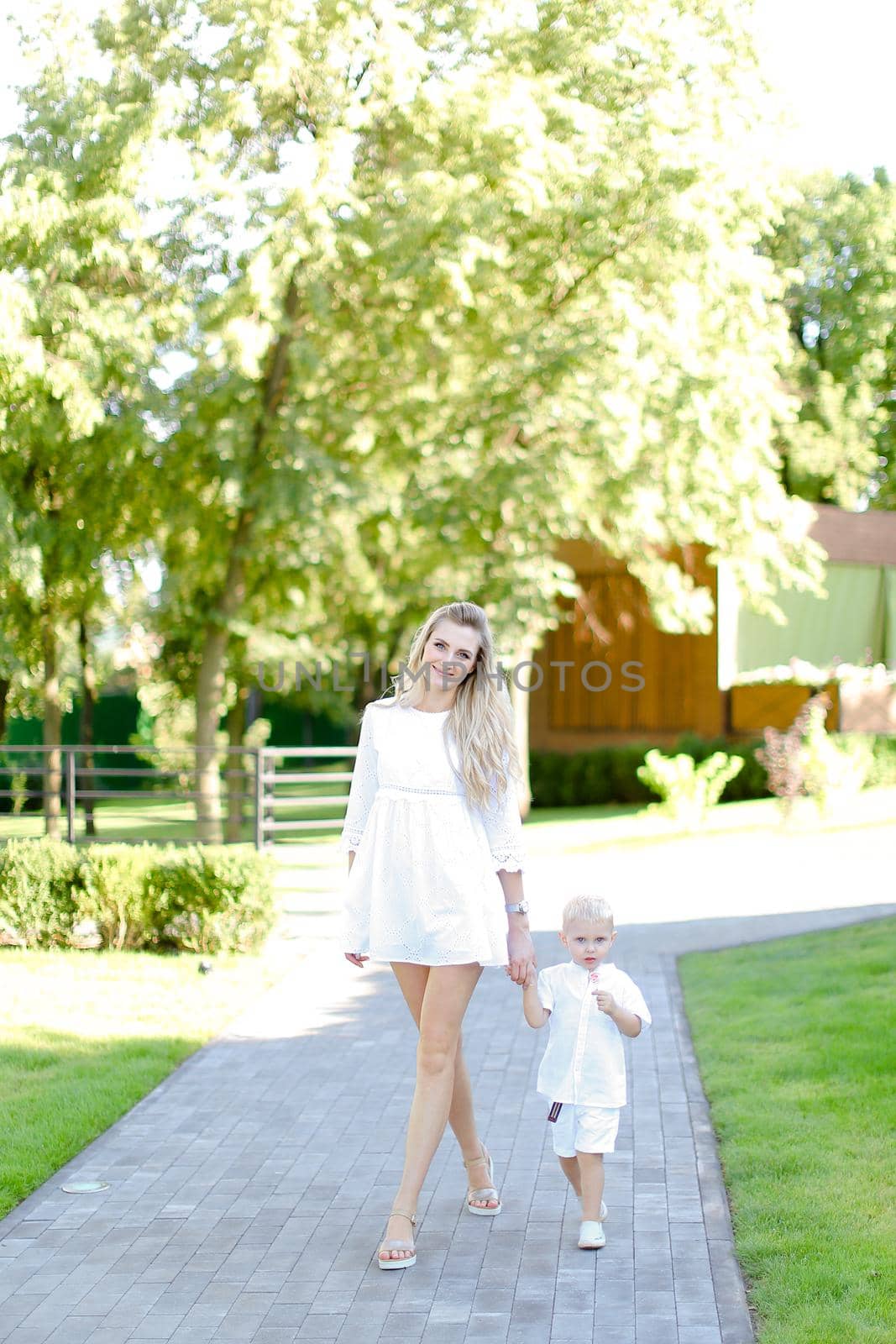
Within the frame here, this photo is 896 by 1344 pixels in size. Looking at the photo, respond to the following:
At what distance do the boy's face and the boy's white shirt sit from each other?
0.08 meters

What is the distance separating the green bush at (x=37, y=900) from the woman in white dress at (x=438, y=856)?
20.6 ft

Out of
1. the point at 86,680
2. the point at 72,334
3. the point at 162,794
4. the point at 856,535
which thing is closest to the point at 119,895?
the point at 162,794

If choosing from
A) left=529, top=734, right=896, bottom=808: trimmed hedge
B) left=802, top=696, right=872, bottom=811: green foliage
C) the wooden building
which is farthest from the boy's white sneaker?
left=529, top=734, right=896, bottom=808: trimmed hedge

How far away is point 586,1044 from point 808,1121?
1810mm

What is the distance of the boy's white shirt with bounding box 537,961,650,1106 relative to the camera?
15.6 ft

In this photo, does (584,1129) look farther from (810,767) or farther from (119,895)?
(810,767)

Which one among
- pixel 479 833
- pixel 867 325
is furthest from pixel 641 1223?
pixel 867 325

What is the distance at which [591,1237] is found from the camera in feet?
15.4

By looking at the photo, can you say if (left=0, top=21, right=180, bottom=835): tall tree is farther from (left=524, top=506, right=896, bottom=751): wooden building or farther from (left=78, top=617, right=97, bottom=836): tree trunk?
(left=524, top=506, right=896, bottom=751): wooden building

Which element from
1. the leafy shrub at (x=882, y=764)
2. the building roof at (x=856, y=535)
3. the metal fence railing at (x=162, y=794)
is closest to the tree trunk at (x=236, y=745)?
the metal fence railing at (x=162, y=794)

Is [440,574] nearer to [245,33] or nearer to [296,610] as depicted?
[296,610]

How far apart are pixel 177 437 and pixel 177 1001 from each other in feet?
28.7

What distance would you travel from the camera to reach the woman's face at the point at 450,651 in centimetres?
477

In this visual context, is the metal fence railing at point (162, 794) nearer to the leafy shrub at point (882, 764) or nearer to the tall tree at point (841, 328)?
the leafy shrub at point (882, 764)
